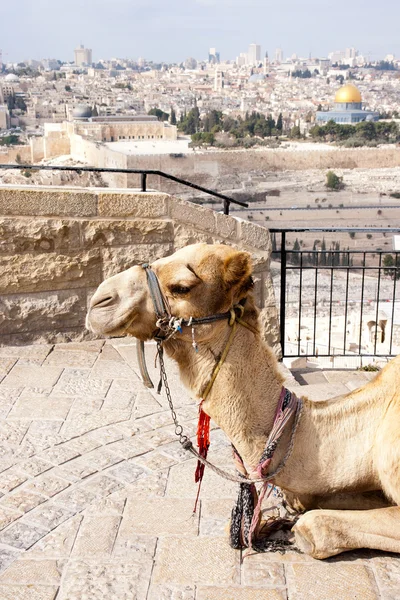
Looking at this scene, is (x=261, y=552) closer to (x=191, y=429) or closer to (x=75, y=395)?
(x=191, y=429)

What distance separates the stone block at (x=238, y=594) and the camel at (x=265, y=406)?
17cm

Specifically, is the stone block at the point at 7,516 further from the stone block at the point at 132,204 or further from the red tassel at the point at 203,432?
the stone block at the point at 132,204

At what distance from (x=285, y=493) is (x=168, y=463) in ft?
2.69

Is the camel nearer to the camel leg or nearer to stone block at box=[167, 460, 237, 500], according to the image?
the camel leg

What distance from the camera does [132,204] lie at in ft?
16.8

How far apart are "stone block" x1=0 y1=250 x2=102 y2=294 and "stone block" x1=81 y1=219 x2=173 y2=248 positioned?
10cm

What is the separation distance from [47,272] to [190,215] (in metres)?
1.05

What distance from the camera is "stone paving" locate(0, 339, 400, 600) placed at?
240 centimetres

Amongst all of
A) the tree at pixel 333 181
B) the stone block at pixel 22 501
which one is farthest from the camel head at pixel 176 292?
the tree at pixel 333 181

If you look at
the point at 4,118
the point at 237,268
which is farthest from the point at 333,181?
the point at 237,268

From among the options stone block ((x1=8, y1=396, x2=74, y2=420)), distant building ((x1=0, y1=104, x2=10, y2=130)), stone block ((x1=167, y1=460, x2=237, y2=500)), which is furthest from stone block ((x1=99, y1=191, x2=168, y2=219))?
distant building ((x1=0, y1=104, x2=10, y2=130))

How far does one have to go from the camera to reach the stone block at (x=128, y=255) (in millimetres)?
5195

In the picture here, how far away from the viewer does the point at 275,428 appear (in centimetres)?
239

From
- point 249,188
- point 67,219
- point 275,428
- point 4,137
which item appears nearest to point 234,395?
point 275,428
